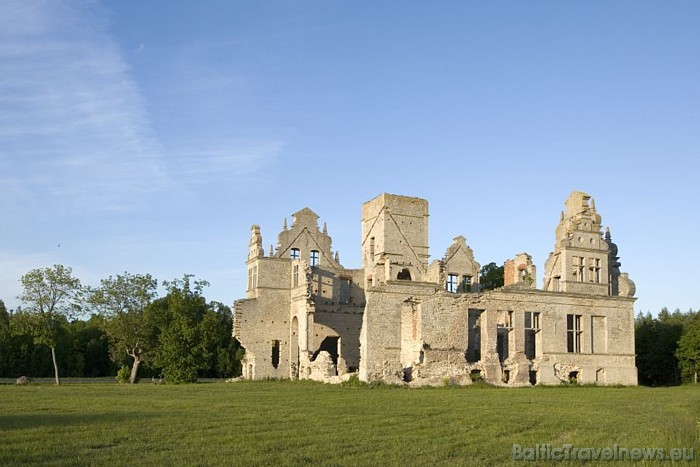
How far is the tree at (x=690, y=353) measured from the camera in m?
46.8

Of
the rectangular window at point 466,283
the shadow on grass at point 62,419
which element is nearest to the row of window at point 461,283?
the rectangular window at point 466,283

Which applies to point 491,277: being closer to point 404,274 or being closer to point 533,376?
point 404,274

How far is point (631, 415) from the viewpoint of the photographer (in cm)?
2272

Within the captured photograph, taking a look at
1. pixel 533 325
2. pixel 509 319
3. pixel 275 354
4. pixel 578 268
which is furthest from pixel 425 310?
pixel 275 354

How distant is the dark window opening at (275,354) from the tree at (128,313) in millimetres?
7663

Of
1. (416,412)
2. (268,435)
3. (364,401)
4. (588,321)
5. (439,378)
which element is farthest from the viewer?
(588,321)

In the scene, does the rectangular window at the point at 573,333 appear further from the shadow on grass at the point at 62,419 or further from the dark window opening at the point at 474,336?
the shadow on grass at the point at 62,419

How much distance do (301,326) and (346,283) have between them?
6.72 meters

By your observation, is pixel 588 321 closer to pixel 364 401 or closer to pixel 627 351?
→ pixel 627 351

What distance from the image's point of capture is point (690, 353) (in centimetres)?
4684

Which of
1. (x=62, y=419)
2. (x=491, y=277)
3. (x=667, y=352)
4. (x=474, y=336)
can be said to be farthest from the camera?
(x=491, y=277)

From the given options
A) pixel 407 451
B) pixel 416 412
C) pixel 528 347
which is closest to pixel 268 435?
pixel 407 451

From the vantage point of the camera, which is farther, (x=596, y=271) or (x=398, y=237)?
(x=398, y=237)

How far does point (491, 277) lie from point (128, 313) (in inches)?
1219
